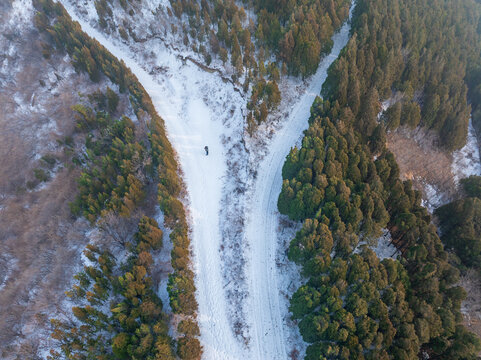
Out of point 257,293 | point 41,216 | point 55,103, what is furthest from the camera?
point 55,103

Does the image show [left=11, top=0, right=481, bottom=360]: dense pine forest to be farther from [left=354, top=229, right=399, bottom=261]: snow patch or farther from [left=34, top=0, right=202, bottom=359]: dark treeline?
[left=354, top=229, right=399, bottom=261]: snow patch

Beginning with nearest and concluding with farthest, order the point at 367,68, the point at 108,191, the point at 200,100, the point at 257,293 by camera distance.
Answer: the point at 257,293 → the point at 108,191 → the point at 367,68 → the point at 200,100

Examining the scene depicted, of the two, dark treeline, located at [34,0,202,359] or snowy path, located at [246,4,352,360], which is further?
snowy path, located at [246,4,352,360]

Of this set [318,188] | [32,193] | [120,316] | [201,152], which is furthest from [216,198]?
[32,193]

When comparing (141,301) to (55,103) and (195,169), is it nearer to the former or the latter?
(195,169)

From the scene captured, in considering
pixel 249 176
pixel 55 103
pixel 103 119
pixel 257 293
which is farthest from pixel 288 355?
pixel 55 103

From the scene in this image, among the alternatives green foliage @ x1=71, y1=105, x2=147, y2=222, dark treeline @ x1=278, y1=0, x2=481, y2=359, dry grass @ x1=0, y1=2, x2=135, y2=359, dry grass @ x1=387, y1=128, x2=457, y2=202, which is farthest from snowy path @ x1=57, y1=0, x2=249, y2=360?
dry grass @ x1=387, y1=128, x2=457, y2=202
